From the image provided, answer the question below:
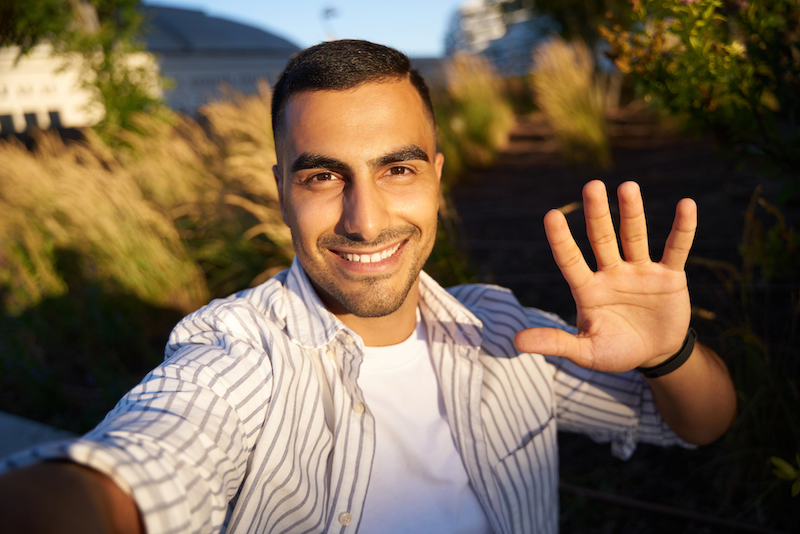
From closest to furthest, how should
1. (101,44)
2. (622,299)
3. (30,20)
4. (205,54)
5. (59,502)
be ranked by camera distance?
(59,502), (622,299), (30,20), (101,44), (205,54)

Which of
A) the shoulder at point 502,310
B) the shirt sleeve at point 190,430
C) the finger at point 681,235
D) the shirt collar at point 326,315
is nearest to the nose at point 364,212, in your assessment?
the shirt collar at point 326,315

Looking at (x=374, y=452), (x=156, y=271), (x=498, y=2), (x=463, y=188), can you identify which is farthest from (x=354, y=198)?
(x=498, y=2)

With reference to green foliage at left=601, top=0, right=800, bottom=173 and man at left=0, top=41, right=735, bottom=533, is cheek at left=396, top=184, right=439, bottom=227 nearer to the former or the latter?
man at left=0, top=41, right=735, bottom=533

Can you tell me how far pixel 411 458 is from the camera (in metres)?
1.30

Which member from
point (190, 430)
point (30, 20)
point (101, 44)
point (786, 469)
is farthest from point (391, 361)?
point (101, 44)

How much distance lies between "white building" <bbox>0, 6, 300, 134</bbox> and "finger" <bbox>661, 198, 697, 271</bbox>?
9014 millimetres

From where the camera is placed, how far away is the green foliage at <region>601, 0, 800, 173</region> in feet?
4.96

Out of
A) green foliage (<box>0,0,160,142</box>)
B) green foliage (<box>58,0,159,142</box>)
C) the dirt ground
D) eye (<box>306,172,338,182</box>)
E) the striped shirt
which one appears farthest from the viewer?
green foliage (<box>58,0,159,142</box>)

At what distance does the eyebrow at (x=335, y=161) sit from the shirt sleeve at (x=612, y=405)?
29.7 inches

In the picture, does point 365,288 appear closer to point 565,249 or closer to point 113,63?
point 565,249

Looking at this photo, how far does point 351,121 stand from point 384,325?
1.91 feet

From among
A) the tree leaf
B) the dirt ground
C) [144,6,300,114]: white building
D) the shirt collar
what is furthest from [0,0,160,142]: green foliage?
[144,6,300,114]: white building

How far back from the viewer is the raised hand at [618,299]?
44.7 inches

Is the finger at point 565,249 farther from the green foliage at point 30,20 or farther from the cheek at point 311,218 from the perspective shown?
the green foliage at point 30,20
